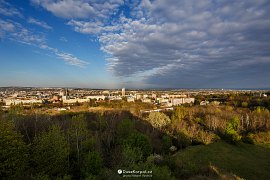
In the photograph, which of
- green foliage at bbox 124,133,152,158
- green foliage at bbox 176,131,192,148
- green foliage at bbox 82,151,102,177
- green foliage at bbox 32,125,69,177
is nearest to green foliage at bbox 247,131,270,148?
green foliage at bbox 176,131,192,148

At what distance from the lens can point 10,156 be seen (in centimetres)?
1368

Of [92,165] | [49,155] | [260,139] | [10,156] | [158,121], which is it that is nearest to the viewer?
[10,156]

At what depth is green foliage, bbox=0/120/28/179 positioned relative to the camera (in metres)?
13.3

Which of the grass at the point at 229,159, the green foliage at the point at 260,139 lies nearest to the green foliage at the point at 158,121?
the grass at the point at 229,159

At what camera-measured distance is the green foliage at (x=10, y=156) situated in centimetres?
1326

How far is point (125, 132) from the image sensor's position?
105 feet

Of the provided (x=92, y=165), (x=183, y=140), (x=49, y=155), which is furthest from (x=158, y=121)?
(x=49, y=155)

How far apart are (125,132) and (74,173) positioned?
14393 mm

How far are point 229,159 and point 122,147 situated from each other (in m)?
16.1

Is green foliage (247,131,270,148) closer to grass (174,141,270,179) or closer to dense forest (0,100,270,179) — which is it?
dense forest (0,100,270,179)

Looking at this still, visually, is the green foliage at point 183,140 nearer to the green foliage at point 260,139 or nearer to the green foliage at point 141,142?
the green foliage at point 141,142

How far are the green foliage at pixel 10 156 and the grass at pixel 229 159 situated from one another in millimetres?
14045

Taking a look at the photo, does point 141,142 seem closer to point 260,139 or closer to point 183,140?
point 183,140

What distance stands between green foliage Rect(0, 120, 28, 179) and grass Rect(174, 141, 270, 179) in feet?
46.1
